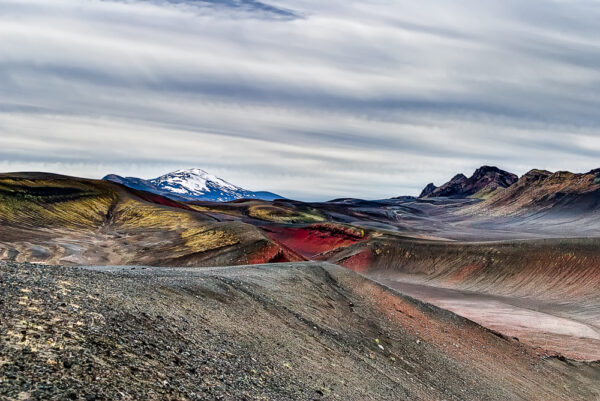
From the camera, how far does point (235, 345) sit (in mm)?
13953

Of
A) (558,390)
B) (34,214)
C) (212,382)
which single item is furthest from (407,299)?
(34,214)

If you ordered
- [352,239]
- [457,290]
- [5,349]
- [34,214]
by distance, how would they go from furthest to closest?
[352,239], [34,214], [457,290], [5,349]

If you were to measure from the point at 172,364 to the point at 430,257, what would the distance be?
78068mm

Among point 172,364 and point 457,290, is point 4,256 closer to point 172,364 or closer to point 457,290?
point 172,364

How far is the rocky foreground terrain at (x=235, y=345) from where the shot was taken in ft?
30.0

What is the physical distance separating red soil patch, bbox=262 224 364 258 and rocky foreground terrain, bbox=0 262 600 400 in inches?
2674

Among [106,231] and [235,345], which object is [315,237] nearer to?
[106,231]

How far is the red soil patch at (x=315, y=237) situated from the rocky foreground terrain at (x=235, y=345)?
67909 millimetres

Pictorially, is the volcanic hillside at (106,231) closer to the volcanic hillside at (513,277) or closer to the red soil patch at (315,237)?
the volcanic hillside at (513,277)

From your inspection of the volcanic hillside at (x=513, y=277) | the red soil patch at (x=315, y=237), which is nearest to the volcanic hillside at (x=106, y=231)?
the volcanic hillside at (x=513, y=277)

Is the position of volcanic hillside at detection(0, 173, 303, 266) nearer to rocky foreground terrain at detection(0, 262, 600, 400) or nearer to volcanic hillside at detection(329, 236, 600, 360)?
volcanic hillside at detection(329, 236, 600, 360)

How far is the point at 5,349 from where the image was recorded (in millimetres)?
8688

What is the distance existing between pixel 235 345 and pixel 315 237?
9490cm

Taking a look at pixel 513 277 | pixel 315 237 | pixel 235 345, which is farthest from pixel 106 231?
pixel 235 345
